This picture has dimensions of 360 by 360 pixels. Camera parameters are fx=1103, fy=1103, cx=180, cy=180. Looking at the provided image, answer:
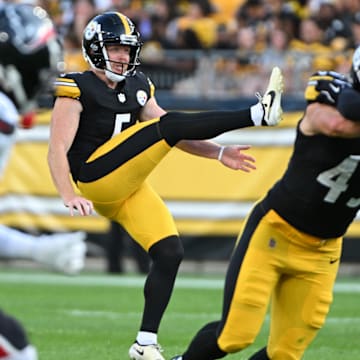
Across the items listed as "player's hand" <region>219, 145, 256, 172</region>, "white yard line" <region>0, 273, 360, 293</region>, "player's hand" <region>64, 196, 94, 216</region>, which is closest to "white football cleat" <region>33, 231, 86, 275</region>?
"player's hand" <region>64, 196, 94, 216</region>

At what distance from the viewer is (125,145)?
18.5ft

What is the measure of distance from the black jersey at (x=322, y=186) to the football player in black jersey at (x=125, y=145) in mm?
669

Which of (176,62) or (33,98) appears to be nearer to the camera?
(33,98)

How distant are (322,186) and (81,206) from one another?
4.20 ft

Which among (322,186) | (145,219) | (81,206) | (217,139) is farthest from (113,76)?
(217,139)

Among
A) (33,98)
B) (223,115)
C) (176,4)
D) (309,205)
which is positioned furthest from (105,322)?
(176,4)

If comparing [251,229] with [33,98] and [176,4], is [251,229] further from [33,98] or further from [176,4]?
[176,4]

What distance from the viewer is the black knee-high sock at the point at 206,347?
4.71m

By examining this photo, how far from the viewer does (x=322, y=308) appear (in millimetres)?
4691

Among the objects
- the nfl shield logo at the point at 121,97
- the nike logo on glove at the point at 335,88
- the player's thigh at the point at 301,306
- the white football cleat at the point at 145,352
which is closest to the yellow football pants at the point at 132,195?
the nfl shield logo at the point at 121,97

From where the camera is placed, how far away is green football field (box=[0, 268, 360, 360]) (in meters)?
6.41

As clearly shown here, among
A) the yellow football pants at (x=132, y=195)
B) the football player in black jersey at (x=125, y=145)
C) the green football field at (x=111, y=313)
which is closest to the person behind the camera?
the football player in black jersey at (x=125, y=145)

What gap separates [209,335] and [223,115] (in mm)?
1127

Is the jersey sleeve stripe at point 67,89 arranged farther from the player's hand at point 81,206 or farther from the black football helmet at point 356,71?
the black football helmet at point 356,71
